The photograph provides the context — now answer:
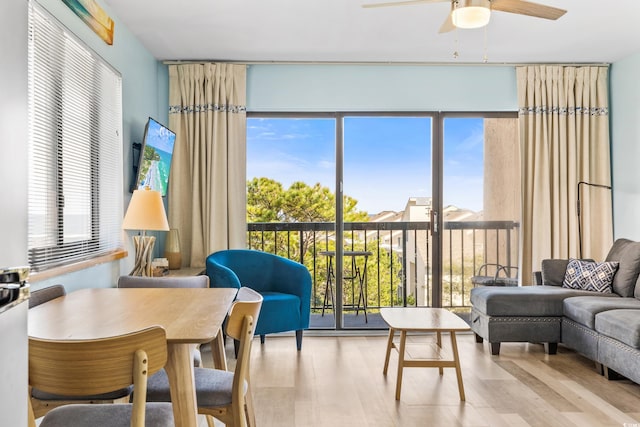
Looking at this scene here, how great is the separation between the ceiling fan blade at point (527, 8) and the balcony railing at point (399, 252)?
2.51 m

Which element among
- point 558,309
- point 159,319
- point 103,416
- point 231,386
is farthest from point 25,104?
point 558,309

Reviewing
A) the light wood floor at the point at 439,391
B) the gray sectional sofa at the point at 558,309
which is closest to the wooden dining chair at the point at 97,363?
the light wood floor at the point at 439,391

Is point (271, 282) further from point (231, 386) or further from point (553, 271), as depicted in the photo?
point (231, 386)

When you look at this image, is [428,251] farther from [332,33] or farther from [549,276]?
[332,33]

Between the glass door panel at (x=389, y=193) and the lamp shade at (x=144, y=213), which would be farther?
the glass door panel at (x=389, y=193)

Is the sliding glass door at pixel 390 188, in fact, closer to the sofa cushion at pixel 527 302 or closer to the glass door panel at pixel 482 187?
the glass door panel at pixel 482 187

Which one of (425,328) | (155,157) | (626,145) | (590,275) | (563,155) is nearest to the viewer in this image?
(425,328)

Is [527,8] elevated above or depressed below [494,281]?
above

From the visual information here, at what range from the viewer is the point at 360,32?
4.23 m

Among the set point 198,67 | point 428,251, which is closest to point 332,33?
point 198,67

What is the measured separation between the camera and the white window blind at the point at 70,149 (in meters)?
2.67

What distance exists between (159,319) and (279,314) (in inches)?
92.5

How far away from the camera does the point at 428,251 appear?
5332 millimetres

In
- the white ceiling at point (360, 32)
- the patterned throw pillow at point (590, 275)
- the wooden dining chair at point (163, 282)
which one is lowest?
the patterned throw pillow at point (590, 275)
